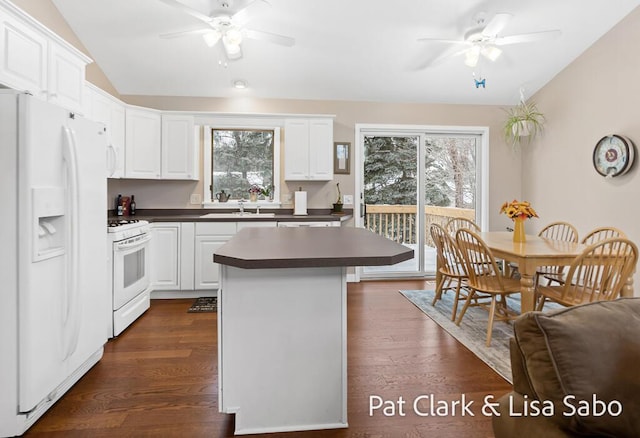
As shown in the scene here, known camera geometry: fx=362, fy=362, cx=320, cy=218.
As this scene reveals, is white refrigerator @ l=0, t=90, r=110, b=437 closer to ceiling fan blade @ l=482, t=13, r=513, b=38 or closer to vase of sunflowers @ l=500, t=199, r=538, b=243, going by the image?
ceiling fan blade @ l=482, t=13, r=513, b=38

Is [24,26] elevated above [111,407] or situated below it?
above

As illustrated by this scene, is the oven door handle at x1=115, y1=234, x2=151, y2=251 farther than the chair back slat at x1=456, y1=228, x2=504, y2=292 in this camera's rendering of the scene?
Yes

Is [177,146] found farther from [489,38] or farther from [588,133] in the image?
[588,133]

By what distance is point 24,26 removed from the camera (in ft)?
7.48

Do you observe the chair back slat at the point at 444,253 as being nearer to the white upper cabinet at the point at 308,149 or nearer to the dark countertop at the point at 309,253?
the white upper cabinet at the point at 308,149

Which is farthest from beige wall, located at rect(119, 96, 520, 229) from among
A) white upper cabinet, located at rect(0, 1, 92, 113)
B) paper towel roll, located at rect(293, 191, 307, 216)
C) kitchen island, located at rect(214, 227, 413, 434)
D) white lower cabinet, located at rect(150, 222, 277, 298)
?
kitchen island, located at rect(214, 227, 413, 434)

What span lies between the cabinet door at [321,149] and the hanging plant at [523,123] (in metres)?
2.30

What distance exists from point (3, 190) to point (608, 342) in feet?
7.91

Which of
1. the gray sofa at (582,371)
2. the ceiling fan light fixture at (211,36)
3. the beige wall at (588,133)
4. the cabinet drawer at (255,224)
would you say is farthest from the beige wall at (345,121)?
the gray sofa at (582,371)

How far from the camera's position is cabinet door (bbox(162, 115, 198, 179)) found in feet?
14.3

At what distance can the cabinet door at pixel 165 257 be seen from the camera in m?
3.99

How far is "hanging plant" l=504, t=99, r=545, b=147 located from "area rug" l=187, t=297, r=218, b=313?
418cm

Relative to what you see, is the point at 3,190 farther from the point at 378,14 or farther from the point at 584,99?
the point at 584,99

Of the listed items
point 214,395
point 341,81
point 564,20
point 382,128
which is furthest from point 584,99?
point 214,395
